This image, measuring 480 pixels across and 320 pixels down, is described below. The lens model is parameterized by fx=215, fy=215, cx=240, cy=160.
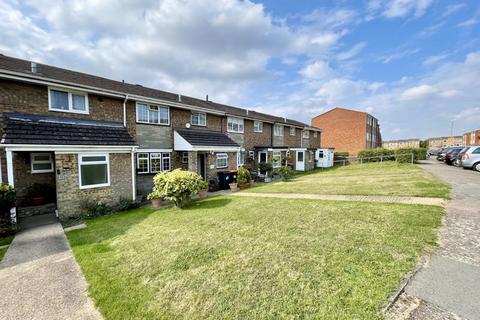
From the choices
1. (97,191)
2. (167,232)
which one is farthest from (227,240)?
(97,191)

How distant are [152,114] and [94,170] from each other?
5.26 meters

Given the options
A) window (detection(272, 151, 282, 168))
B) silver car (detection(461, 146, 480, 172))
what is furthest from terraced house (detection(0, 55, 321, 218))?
silver car (detection(461, 146, 480, 172))

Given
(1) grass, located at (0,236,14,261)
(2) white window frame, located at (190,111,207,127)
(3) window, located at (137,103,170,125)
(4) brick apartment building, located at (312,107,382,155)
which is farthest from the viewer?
(4) brick apartment building, located at (312,107,382,155)

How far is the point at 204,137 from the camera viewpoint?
15.4 meters

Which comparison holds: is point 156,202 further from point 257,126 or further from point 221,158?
point 257,126

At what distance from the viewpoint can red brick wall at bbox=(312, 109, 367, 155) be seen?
39562 millimetres

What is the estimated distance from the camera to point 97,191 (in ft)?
32.1

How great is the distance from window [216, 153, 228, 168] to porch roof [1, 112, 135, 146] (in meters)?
6.41

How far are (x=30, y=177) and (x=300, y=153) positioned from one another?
23206 millimetres

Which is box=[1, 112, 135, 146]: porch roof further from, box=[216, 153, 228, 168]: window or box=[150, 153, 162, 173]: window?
box=[216, 153, 228, 168]: window

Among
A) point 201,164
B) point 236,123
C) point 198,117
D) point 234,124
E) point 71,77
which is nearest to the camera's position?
point 71,77

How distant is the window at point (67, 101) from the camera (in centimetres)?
1001

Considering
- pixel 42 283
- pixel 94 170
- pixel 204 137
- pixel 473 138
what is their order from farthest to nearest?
pixel 473 138
pixel 204 137
pixel 94 170
pixel 42 283

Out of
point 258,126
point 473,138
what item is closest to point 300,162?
point 258,126
